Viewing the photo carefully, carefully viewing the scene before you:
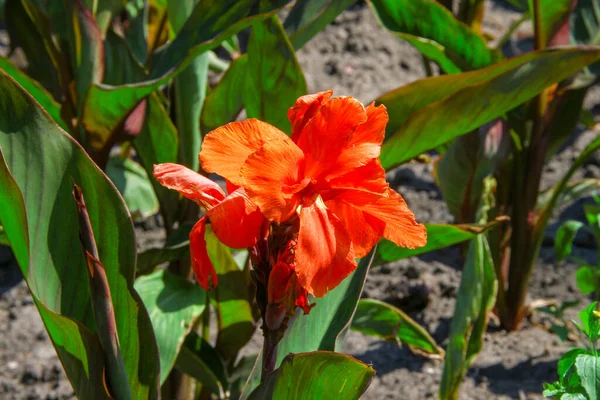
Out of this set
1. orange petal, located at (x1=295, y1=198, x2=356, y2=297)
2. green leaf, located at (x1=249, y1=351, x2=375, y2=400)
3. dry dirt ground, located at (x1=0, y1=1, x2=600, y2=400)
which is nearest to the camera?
orange petal, located at (x1=295, y1=198, x2=356, y2=297)

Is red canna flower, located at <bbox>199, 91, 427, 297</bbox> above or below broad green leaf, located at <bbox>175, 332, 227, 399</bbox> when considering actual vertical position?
above

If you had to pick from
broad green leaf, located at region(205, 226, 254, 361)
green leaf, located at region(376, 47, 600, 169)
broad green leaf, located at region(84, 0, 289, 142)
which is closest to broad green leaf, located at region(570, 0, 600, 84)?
green leaf, located at region(376, 47, 600, 169)

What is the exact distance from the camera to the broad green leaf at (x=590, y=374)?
0.90 metres

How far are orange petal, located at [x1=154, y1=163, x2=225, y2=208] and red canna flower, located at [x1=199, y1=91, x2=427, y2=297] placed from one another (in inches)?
1.4

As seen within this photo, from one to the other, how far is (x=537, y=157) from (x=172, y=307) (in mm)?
915

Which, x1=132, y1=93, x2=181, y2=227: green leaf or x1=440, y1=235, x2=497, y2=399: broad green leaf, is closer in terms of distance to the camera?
x1=440, y1=235, x2=497, y2=399: broad green leaf

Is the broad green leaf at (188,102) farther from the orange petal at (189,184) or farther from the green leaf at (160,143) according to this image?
the orange petal at (189,184)

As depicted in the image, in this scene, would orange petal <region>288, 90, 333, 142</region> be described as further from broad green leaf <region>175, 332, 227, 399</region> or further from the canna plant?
broad green leaf <region>175, 332, 227, 399</region>

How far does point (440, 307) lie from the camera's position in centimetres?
201

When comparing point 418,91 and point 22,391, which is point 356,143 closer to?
point 418,91

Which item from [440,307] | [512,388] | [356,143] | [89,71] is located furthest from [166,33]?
[356,143]

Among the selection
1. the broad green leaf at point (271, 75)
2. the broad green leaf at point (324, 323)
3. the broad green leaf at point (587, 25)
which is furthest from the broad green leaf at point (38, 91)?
the broad green leaf at point (587, 25)

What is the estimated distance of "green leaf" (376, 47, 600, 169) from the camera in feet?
4.06

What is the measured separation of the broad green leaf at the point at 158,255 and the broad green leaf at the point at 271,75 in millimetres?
268
